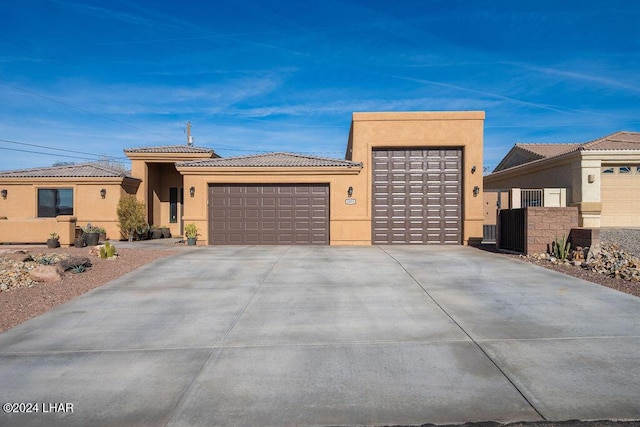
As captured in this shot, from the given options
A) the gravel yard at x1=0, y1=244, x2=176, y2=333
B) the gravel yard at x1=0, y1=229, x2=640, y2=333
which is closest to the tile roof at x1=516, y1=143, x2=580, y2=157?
the gravel yard at x1=0, y1=229, x2=640, y2=333

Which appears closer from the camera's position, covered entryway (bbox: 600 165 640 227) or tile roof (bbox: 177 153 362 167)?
tile roof (bbox: 177 153 362 167)

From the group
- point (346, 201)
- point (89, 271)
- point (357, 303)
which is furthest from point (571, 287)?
point (89, 271)

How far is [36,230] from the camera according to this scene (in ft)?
52.4

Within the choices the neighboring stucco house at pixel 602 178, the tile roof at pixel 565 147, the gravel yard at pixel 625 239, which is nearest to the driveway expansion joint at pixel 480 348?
the gravel yard at pixel 625 239

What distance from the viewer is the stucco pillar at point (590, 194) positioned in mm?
16281

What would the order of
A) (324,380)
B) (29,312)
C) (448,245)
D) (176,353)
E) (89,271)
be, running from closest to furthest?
(324,380) < (176,353) < (29,312) < (89,271) < (448,245)

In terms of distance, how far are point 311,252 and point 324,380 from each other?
9.35 meters

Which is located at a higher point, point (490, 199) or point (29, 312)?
point (490, 199)

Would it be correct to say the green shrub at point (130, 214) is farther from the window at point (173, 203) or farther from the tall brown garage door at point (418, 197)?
the tall brown garage door at point (418, 197)

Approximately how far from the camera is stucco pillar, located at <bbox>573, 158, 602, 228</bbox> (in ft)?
53.4

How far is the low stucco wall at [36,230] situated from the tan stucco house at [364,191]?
0.23m

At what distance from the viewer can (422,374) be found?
4.29 m

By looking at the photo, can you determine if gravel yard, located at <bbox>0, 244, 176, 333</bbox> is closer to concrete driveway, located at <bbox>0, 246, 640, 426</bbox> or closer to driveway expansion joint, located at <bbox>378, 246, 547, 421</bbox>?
concrete driveway, located at <bbox>0, 246, 640, 426</bbox>

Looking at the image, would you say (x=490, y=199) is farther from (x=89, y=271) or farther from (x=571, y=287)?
(x=89, y=271)
